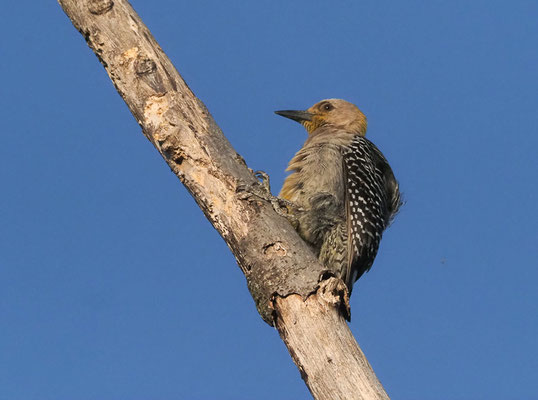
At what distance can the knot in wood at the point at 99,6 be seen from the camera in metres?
A: 4.68

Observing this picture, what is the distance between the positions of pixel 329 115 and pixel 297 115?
14.7 inches

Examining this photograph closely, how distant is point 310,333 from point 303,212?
7.78ft

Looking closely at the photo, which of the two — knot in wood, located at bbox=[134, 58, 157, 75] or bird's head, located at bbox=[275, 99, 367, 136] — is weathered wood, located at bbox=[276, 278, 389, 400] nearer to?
knot in wood, located at bbox=[134, 58, 157, 75]

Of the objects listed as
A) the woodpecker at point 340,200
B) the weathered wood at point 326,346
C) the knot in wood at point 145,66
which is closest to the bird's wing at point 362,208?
the woodpecker at point 340,200

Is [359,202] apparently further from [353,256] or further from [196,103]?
[196,103]

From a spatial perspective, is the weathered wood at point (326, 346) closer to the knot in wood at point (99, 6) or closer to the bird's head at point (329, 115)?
the knot in wood at point (99, 6)

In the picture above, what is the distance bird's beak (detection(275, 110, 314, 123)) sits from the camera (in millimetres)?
7992

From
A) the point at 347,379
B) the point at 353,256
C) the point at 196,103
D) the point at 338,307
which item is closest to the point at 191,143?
the point at 196,103

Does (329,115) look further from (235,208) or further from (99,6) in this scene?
(235,208)

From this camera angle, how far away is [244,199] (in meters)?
4.31

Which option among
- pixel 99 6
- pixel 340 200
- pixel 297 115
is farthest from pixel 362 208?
pixel 99 6

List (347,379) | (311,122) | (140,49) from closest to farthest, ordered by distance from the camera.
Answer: (347,379) < (140,49) < (311,122)

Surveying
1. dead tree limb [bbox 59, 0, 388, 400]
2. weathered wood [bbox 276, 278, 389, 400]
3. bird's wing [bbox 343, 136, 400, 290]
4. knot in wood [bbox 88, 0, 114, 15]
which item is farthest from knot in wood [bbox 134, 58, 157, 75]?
bird's wing [bbox 343, 136, 400, 290]

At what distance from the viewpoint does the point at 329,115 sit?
7.96 m
